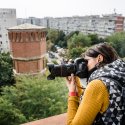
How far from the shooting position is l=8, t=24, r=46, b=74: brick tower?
1297cm

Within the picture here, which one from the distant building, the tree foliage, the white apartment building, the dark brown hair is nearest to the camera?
the dark brown hair

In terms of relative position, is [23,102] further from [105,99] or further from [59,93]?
[105,99]

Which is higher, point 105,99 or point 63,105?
point 105,99

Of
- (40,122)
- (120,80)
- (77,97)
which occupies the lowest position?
(40,122)

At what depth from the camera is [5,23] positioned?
116 ft

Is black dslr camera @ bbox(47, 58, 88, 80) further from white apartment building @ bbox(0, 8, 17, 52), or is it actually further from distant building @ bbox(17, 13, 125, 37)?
distant building @ bbox(17, 13, 125, 37)

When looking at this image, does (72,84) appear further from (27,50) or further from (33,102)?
(27,50)

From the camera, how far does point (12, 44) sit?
44.0 feet

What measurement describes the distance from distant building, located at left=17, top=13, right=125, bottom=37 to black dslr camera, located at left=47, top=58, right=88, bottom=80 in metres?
43.1

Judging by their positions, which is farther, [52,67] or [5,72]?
[5,72]

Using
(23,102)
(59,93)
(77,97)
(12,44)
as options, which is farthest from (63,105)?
(77,97)

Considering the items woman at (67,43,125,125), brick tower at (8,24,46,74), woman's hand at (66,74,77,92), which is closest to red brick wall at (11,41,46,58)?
brick tower at (8,24,46,74)

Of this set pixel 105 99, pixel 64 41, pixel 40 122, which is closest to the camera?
pixel 105 99

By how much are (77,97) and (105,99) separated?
33 cm
